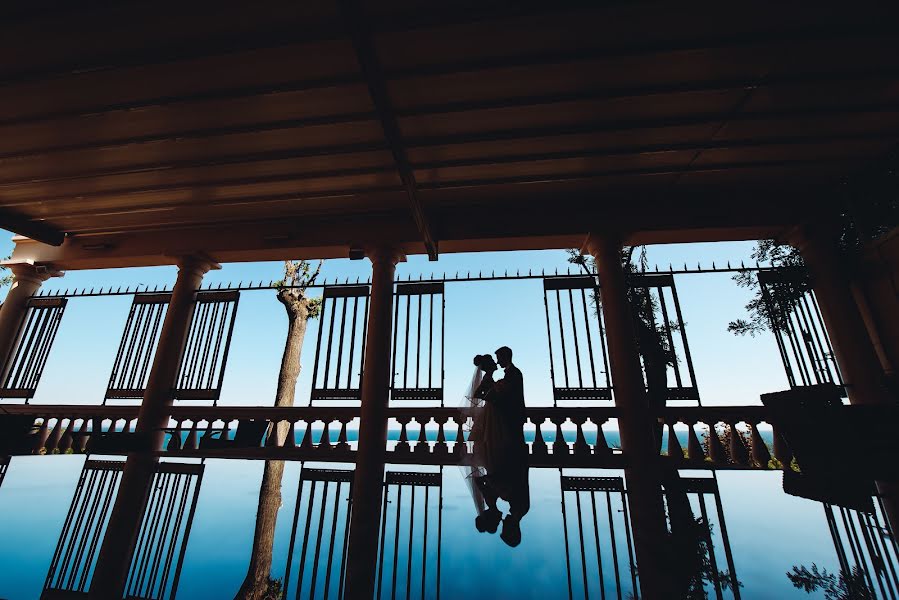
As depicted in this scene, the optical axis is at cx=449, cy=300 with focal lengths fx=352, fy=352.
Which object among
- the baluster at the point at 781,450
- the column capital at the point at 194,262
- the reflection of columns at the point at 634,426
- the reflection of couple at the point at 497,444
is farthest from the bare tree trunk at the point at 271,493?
the baluster at the point at 781,450

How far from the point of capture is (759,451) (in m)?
4.44

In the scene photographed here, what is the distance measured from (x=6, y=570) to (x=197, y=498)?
23.3 metres

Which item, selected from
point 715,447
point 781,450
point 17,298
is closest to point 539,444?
point 715,447

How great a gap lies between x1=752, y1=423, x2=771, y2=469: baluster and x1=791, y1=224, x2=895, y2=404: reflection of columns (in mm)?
1424

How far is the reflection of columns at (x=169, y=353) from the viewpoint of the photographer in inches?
218

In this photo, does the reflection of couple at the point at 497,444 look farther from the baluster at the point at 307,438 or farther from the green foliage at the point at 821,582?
the green foliage at the point at 821,582

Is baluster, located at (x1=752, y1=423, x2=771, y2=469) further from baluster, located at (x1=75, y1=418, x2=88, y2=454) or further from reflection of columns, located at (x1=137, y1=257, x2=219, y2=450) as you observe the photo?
baluster, located at (x1=75, y1=418, x2=88, y2=454)

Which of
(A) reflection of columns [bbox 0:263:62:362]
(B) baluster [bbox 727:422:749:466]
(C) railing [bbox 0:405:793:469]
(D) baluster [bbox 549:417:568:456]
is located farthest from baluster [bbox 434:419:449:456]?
(A) reflection of columns [bbox 0:263:62:362]

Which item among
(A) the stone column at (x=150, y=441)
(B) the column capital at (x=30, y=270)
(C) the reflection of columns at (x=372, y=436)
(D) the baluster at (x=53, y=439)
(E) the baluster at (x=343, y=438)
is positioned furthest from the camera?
(B) the column capital at (x=30, y=270)

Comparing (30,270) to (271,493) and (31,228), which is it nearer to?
(31,228)

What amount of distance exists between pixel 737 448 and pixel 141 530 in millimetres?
8587

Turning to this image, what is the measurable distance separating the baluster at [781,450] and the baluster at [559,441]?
8.10ft

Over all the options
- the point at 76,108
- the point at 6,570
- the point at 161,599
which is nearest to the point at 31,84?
the point at 76,108

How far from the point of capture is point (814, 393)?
3766 mm
